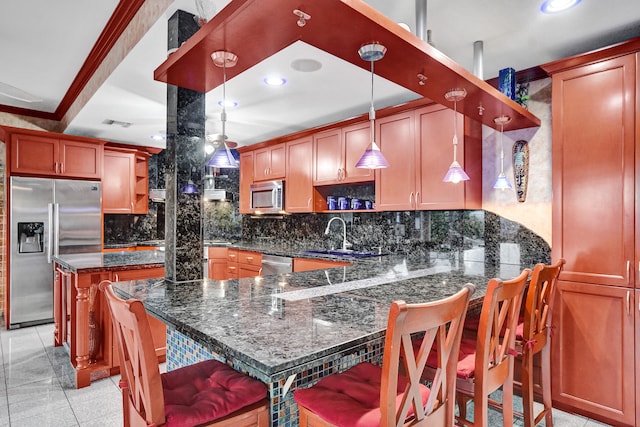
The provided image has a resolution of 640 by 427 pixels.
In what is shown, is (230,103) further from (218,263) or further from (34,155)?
(34,155)

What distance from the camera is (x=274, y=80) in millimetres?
3094

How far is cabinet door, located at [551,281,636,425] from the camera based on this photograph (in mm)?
2242

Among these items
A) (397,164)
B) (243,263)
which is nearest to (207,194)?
(243,263)

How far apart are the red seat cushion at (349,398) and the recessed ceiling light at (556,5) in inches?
81.9

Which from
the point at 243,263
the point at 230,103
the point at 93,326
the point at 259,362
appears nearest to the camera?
the point at 259,362

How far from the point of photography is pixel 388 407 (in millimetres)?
963

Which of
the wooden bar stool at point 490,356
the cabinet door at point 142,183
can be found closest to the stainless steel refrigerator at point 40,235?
the cabinet door at point 142,183

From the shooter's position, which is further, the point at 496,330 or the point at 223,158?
the point at 223,158

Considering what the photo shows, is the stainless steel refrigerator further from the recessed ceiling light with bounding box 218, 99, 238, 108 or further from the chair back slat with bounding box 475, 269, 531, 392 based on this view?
the chair back slat with bounding box 475, 269, 531, 392

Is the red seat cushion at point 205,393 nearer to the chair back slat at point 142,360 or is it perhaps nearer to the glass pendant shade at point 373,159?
the chair back slat at point 142,360

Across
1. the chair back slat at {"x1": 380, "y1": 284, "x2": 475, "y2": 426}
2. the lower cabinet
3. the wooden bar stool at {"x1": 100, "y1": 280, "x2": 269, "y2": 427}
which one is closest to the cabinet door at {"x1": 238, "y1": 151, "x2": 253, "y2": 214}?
the lower cabinet

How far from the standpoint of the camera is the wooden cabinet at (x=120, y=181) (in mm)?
5246

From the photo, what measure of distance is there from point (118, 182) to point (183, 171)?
3913 mm

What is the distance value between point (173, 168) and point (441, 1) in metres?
1.73
